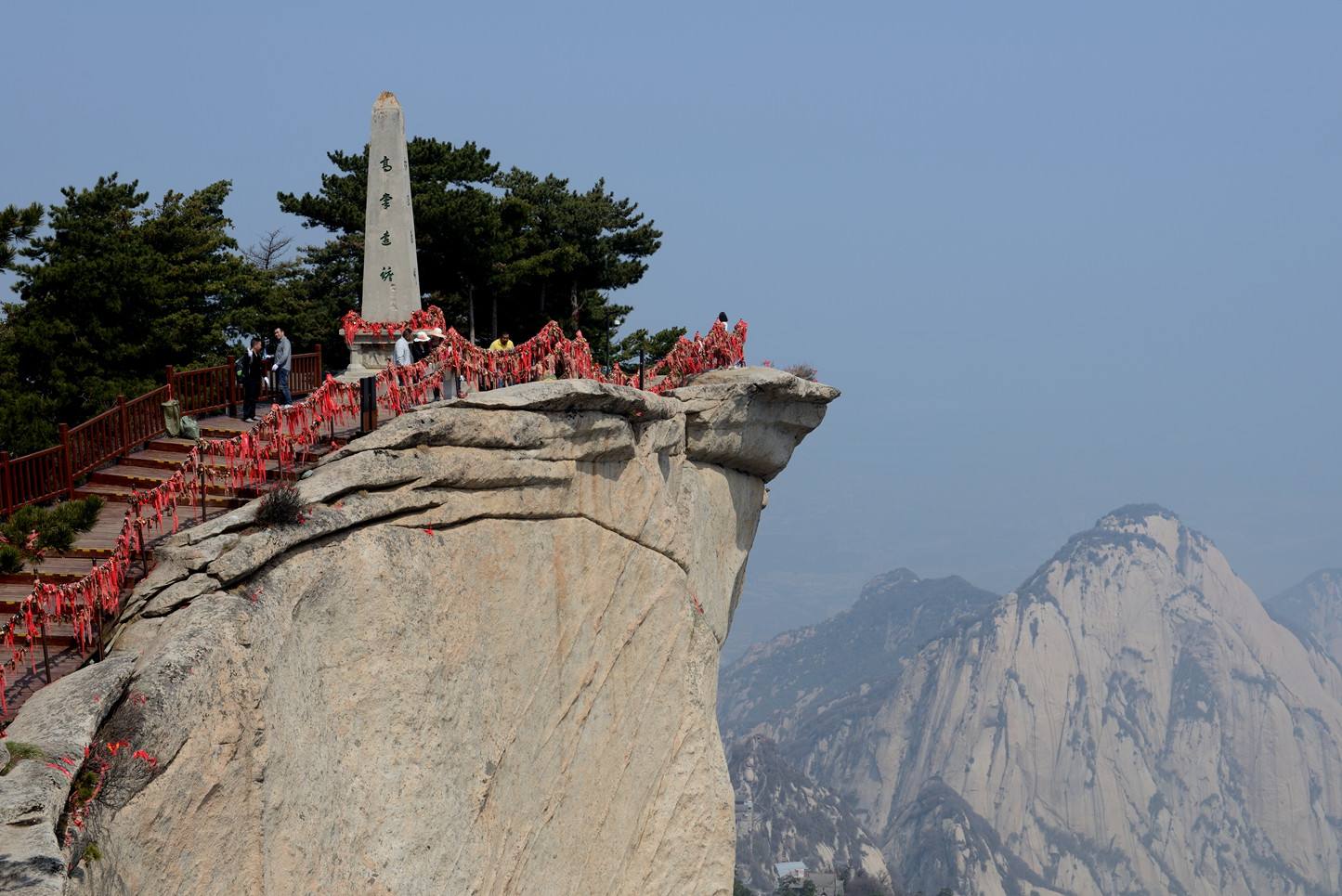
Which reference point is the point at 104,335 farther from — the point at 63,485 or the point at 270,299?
the point at 63,485

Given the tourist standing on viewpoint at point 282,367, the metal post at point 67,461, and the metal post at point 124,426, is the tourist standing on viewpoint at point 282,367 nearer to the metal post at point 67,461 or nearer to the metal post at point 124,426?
the metal post at point 124,426

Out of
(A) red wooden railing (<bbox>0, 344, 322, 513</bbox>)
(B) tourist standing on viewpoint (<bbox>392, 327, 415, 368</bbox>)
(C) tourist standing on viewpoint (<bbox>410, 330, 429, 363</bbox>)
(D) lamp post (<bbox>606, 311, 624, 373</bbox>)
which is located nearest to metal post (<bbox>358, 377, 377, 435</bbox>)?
(B) tourist standing on viewpoint (<bbox>392, 327, 415, 368</bbox>)

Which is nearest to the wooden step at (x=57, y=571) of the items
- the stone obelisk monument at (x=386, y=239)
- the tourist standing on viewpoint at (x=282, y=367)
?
the tourist standing on viewpoint at (x=282, y=367)

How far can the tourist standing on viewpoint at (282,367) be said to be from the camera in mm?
33188

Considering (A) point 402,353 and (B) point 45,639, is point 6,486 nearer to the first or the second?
(B) point 45,639

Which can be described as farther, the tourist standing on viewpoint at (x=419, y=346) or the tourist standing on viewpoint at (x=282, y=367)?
the tourist standing on viewpoint at (x=282, y=367)

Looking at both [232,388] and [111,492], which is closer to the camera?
[111,492]

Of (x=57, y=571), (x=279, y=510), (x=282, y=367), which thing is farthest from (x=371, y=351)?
(x=279, y=510)

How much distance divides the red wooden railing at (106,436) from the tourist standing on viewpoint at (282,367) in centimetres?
87

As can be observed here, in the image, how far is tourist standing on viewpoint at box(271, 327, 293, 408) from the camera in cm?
3319

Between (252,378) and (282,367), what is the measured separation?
4.24 feet

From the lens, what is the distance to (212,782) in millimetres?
20828

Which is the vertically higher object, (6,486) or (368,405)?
(368,405)

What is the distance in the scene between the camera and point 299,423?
2722cm
